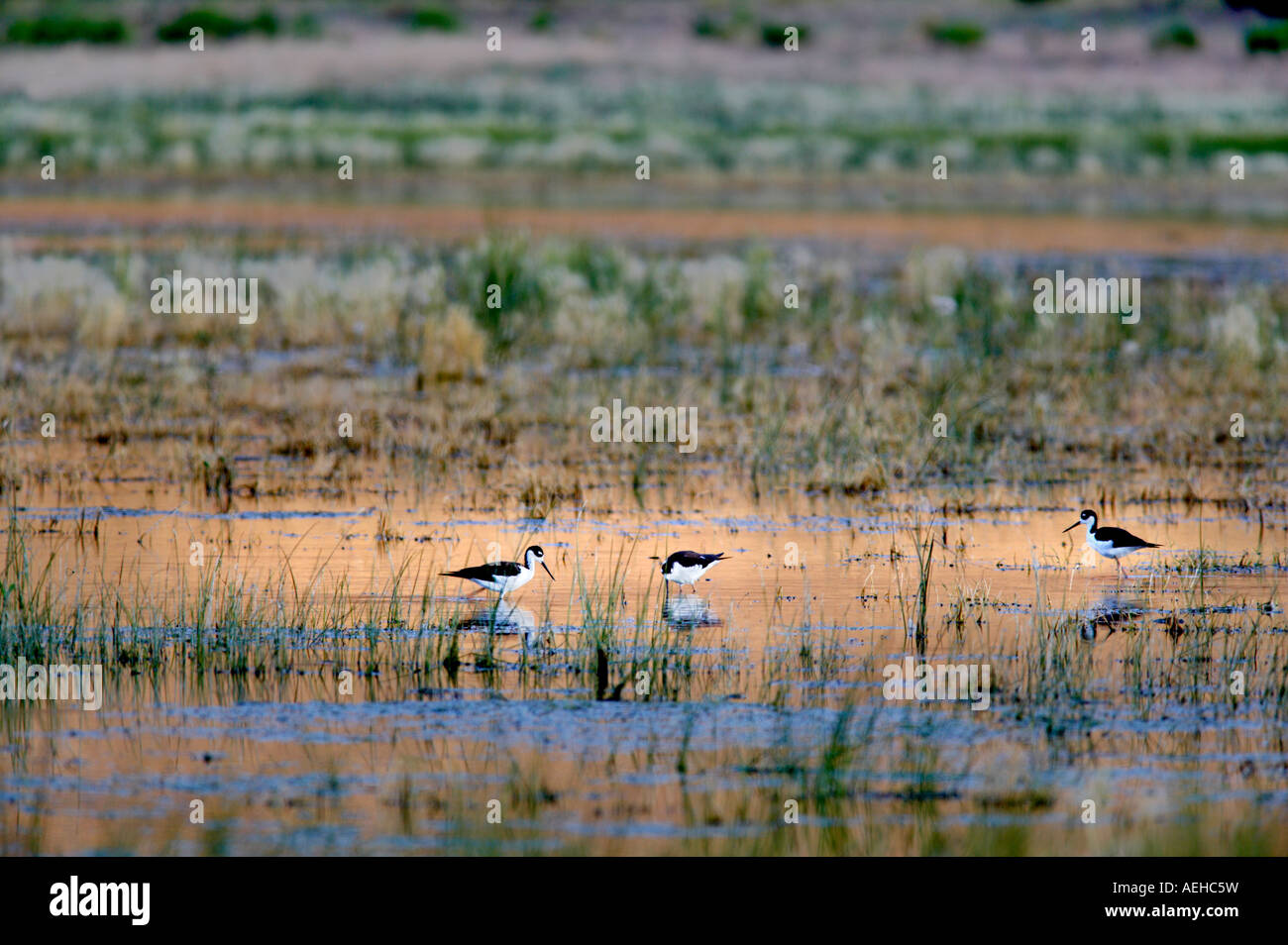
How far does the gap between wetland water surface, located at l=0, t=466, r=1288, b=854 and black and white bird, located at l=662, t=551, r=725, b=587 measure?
6.0 inches

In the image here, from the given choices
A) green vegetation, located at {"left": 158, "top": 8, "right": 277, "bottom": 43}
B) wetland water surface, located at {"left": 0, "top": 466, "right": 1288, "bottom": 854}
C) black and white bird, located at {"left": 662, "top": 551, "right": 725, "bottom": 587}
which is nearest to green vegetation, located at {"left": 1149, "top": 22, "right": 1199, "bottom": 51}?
green vegetation, located at {"left": 158, "top": 8, "right": 277, "bottom": 43}

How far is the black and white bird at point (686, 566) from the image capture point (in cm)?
1155

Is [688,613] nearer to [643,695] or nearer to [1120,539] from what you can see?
[643,695]

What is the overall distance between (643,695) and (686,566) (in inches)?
84.5

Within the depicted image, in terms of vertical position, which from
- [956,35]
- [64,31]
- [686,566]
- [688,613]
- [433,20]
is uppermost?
[433,20]

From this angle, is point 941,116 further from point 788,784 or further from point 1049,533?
point 788,784

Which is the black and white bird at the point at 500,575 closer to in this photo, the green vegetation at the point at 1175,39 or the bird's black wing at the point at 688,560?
the bird's black wing at the point at 688,560

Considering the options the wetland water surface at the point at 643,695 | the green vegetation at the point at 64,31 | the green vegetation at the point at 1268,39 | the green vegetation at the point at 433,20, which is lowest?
the wetland water surface at the point at 643,695

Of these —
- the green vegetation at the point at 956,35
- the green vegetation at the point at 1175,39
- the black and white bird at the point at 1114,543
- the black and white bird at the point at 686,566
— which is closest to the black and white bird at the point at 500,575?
the black and white bird at the point at 686,566

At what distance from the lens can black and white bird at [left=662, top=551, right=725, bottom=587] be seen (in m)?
11.5

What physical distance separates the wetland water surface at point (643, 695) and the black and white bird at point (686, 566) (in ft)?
0.50

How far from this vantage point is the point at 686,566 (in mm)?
11570

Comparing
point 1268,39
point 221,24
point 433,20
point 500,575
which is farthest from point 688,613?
point 433,20
